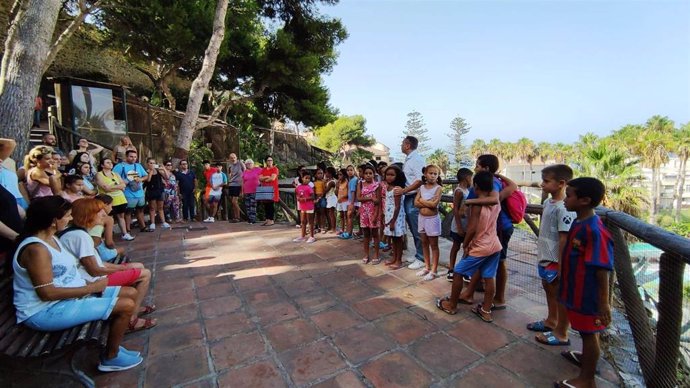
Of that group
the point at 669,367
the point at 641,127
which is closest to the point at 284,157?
the point at 669,367

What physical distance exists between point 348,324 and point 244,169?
18.9 ft

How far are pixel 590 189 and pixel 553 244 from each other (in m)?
0.63

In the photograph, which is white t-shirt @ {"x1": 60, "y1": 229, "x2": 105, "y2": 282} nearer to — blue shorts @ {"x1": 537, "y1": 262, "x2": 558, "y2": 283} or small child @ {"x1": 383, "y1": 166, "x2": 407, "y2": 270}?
small child @ {"x1": 383, "y1": 166, "x2": 407, "y2": 270}

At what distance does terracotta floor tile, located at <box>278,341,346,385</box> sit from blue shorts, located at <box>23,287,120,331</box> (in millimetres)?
1139

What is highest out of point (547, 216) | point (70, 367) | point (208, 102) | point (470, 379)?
point (208, 102)

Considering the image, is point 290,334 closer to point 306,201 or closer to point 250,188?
point 306,201

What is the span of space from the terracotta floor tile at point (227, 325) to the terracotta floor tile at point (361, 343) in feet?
2.53

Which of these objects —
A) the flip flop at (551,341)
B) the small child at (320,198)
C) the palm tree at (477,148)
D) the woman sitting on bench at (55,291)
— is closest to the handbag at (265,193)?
the small child at (320,198)

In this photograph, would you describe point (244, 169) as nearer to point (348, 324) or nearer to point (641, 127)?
point (348, 324)

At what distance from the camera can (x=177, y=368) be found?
2.06 metres

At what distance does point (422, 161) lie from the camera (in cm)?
395

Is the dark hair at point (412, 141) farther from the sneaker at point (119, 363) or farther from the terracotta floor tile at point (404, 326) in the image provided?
the sneaker at point (119, 363)

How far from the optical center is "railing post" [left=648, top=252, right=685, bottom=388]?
156cm

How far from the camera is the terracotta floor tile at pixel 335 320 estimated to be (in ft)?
8.25
